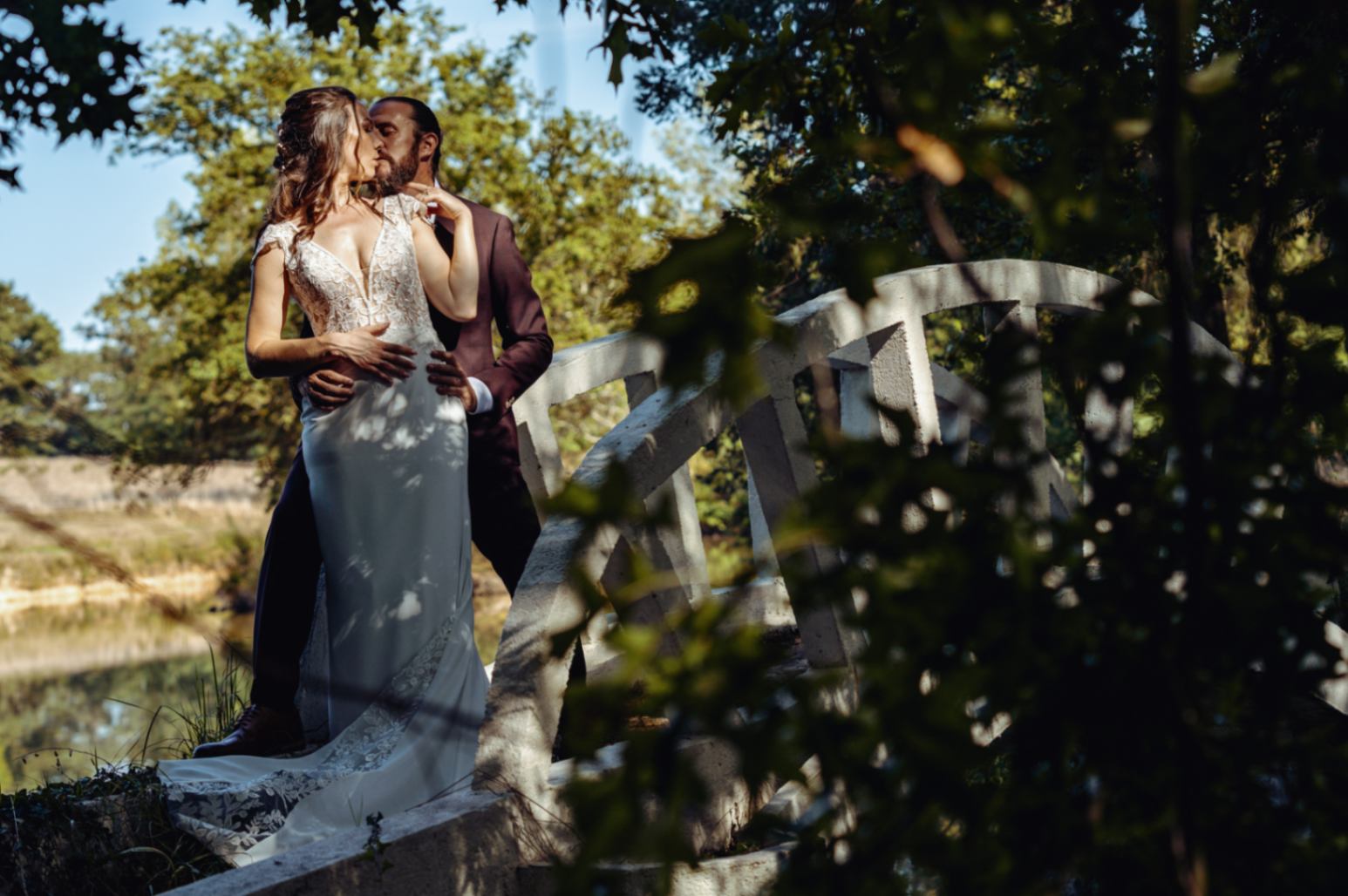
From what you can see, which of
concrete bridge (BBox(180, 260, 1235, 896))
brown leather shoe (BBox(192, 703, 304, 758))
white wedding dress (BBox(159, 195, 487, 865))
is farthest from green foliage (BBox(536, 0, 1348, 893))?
brown leather shoe (BBox(192, 703, 304, 758))

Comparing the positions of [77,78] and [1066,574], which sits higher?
[77,78]

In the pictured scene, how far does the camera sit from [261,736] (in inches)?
151

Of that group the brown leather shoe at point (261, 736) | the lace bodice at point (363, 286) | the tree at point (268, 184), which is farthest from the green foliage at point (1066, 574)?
the tree at point (268, 184)

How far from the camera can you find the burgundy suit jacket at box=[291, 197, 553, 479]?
434 centimetres

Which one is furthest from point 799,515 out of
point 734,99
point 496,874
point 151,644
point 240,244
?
point 151,644

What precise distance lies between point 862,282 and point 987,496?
29cm

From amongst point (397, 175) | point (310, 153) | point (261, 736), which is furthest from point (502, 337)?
point (261, 736)

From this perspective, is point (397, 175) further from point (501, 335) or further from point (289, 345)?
point (289, 345)

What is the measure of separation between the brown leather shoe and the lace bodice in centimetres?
121

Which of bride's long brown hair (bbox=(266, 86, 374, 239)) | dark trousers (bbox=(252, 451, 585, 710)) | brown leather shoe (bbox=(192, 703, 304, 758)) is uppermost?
bride's long brown hair (bbox=(266, 86, 374, 239))

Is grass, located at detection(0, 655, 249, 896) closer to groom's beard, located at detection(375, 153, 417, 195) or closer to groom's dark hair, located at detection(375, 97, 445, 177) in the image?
groom's beard, located at detection(375, 153, 417, 195)

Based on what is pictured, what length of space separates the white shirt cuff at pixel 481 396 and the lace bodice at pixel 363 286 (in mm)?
179

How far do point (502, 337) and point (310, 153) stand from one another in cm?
84

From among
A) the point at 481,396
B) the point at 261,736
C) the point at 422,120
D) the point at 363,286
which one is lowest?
the point at 261,736
